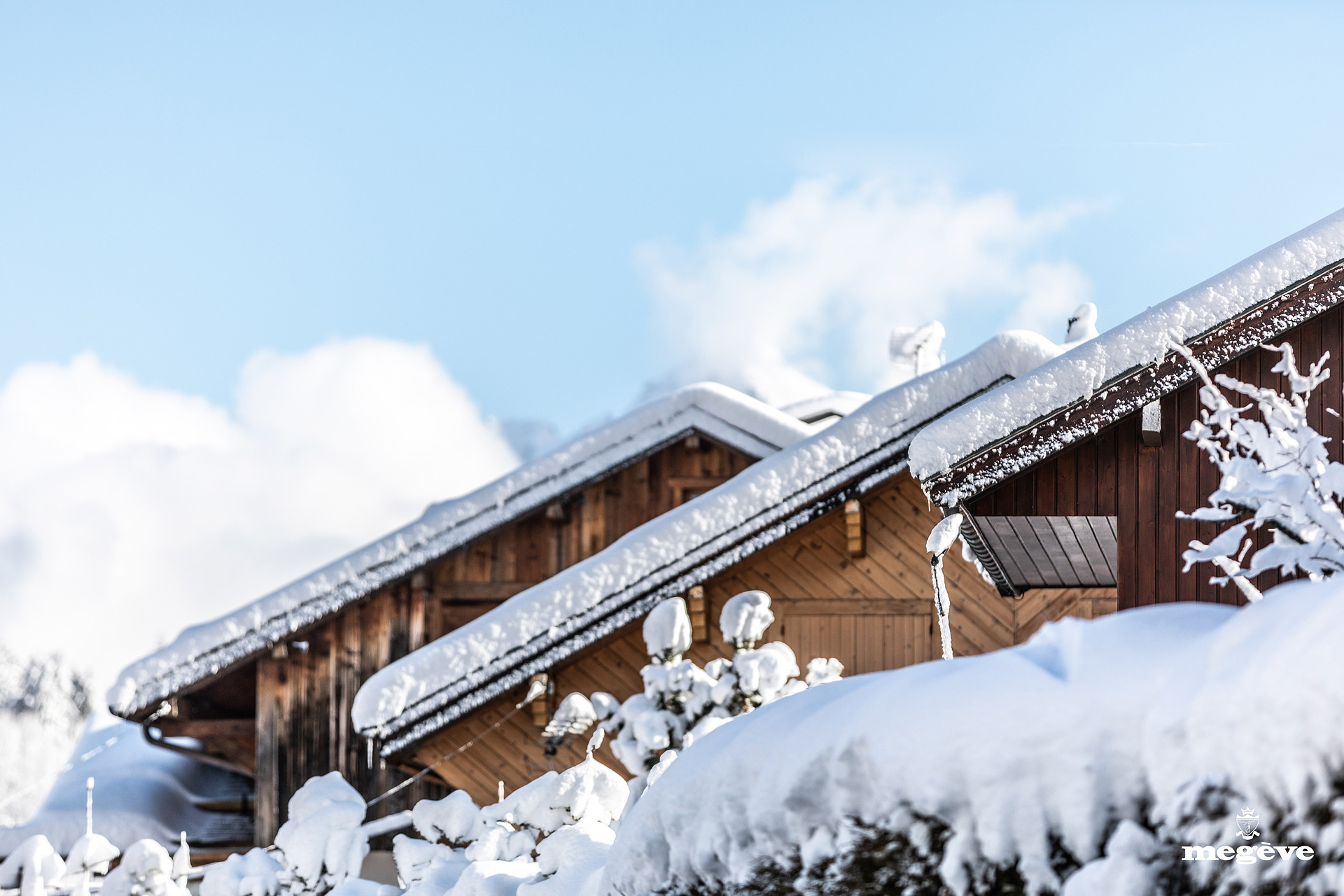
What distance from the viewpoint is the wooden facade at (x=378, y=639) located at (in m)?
13.0

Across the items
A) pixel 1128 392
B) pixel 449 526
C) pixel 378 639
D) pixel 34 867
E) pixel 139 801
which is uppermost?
pixel 449 526

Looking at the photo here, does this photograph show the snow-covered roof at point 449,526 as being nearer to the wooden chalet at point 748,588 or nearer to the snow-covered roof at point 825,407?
the wooden chalet at point 748,588

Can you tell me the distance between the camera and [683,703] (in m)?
8.41

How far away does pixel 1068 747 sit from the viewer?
2.66 meters

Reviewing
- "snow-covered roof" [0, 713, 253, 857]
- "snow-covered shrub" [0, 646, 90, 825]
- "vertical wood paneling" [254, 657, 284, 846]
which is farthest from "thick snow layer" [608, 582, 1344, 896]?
"snow-covered shrub" [0, 646, 90, 825]

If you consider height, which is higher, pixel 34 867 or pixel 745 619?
pixel 745 619

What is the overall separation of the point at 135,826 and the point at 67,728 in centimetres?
2798

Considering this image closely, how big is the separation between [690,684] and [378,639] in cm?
578

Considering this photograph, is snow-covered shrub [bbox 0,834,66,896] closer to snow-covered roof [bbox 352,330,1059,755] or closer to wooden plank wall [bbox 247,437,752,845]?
snow-covered roof [bbox 352,330,1059,755]

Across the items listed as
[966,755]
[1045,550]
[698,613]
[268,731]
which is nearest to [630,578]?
[698,613]

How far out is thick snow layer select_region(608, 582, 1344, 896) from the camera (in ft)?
8.02

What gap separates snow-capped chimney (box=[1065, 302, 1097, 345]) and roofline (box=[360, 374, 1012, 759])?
292cm

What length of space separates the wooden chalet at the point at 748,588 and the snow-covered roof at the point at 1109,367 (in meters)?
2.91
